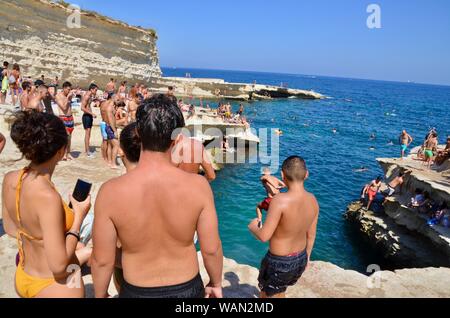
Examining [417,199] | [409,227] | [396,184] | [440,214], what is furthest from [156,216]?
[396,184]

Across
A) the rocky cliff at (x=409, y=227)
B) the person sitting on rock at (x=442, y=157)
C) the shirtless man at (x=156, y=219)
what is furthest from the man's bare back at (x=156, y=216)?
the person sitting on rock at (x=442, y=157)

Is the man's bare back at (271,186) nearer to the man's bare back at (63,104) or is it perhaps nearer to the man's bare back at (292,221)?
the man's bare back at (292,221)

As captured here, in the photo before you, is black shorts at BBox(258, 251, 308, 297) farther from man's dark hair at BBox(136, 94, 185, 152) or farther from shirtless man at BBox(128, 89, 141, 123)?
shirtless man at BBox(128, 89, 141, 123)

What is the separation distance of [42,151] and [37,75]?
95.3 ft

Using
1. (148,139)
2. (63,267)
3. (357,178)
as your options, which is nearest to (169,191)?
(148,139)

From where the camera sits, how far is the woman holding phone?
6.59 ft

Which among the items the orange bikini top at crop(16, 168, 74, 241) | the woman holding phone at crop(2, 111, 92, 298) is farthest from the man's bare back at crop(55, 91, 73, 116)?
the orange bikini top at crop(16, 168, 74, 241)

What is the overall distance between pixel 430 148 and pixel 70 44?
29.7 metres

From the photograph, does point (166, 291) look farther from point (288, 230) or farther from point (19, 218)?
point (288, 230)

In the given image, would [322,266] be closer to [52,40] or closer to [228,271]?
[228,271]

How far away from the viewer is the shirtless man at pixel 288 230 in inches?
115

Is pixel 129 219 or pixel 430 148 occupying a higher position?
pixel 129 219

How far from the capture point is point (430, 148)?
14578mm
